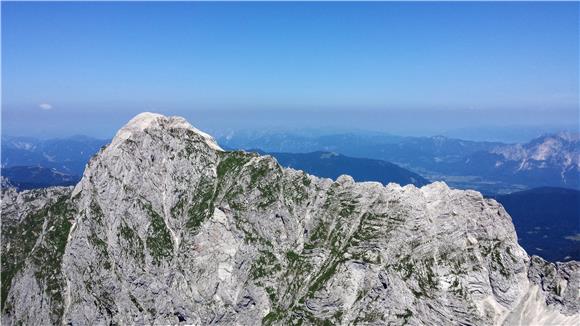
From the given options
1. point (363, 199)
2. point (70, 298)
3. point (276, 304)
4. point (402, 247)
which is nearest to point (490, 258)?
point (402, 247)

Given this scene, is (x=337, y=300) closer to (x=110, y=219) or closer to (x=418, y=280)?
(x=418, y=280)

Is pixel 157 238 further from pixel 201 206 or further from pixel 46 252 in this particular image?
pixel 46 252

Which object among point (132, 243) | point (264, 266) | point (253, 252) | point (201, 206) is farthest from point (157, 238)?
point (264, 266)

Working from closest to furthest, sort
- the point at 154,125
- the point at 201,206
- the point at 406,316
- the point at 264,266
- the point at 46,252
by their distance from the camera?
the point at 406,316
the point at 264,266
the point at 201,206
the point at 46,252
the point at 154,125

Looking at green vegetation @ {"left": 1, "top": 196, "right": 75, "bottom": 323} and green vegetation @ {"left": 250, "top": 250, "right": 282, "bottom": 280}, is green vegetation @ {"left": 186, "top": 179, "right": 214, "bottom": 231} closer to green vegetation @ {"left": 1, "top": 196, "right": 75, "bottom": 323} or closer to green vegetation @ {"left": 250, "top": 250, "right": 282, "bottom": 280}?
green vegetation @ {"left": 250, "top": 250, "right": 282, "bottom": 280}

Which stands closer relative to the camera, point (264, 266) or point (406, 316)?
point (406, 316)

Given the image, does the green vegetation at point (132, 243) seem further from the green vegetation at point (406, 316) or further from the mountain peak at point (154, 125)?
the green vegetation at point (406, 316)

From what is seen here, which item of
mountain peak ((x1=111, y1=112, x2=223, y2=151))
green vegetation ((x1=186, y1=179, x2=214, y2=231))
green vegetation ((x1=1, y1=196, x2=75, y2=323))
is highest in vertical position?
mountain peak ((x1=111, y1=112, x2=223, y2=151))

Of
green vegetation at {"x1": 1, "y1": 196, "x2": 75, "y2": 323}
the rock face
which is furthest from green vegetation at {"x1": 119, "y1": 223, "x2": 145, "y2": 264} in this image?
green vegetation at {"x1": 1, "y1": 196, "x2": 75, "y2": 323}

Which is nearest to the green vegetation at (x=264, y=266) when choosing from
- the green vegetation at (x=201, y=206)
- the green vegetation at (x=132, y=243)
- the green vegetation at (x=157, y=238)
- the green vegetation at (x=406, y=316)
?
the green vegetation at (x=201, y=206)
